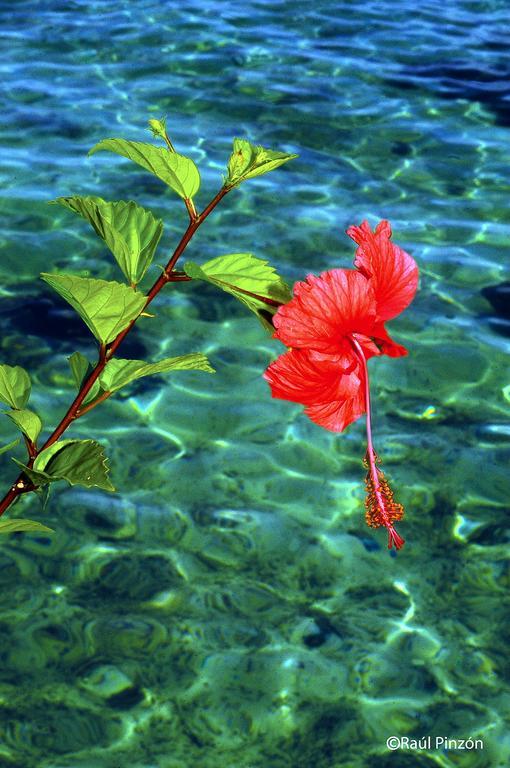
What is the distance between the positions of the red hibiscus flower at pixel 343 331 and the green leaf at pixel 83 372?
0.18 m

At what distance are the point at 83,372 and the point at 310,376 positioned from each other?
0.86 ft

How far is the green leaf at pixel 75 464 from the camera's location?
3.08 ft

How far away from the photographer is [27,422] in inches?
39.6

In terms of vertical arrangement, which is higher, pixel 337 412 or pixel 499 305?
pixel 337 412

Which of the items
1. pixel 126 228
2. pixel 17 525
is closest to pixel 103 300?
pixel 126 228

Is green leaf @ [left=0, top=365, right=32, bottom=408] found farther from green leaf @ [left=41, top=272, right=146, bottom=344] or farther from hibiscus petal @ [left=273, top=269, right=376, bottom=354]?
hibiscus petal @ [left=273, top=269, right=376, bottom=354]

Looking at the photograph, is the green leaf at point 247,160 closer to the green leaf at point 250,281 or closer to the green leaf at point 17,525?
the green leaf at point 250,281

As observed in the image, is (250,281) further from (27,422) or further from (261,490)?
(261,490)

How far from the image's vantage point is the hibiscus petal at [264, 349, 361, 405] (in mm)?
949

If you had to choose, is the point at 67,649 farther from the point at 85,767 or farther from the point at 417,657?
the point at 417,657

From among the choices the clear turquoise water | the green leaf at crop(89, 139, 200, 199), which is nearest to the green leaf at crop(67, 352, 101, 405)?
the green leaf at crop(89, 139, 200, 199)

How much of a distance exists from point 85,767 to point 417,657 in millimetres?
864

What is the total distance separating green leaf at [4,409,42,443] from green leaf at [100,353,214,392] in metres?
0.09

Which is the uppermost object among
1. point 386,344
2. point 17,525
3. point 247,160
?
point 247,160
